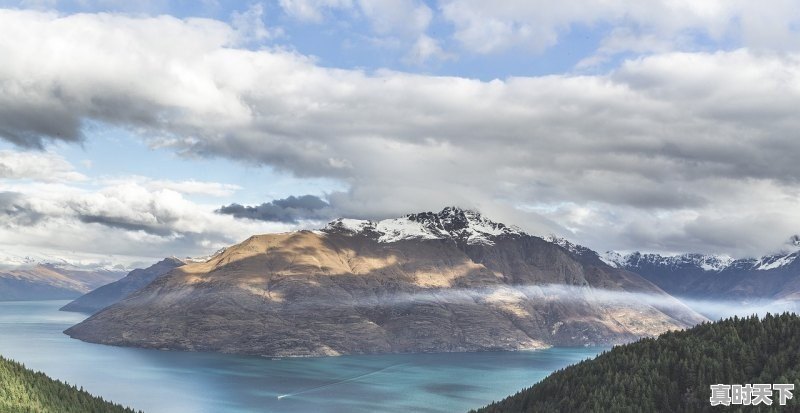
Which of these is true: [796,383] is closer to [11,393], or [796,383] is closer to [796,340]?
[796,340]

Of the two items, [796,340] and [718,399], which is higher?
[796,340]

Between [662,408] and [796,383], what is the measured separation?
36.3 m

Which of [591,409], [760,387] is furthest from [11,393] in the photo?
[760,387]

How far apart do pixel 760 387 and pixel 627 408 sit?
36.1m

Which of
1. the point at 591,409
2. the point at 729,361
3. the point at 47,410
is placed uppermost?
the point at 729,361

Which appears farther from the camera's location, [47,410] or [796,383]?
[47,410]

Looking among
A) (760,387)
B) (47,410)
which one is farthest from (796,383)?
(47,410)

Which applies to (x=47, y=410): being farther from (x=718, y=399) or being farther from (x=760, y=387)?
(x=760, y=387)

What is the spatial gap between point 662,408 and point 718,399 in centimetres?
3534

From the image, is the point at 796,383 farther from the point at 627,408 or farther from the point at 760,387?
the point at 627,408

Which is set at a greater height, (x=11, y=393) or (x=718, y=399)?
(x=718, y=399)

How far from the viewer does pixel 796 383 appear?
6791 inches

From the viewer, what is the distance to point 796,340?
19662cm

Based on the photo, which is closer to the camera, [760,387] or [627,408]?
[760,387]
